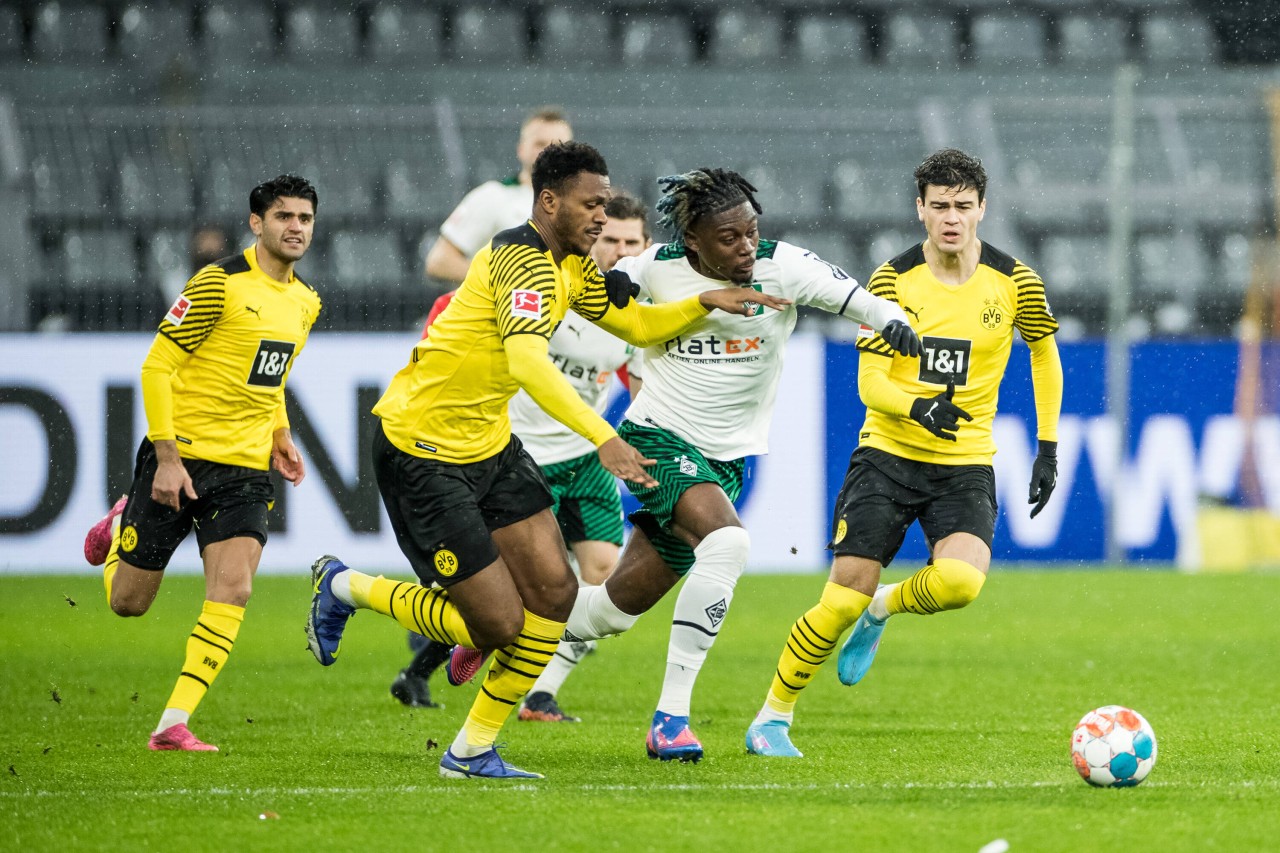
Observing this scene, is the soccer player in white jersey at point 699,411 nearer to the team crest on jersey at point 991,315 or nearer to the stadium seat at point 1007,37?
the team crest on jersey at point 991,315

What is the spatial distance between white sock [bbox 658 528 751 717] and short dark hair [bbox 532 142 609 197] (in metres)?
1.34

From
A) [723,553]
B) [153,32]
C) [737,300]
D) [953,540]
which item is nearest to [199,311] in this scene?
[737,300]

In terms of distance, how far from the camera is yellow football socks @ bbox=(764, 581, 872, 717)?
20.6 ft

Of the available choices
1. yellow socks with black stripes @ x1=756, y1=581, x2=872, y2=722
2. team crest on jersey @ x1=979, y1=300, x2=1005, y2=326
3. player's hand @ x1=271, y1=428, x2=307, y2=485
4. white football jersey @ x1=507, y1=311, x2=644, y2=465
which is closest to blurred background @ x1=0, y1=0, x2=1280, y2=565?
white football jersey @ x1=507, y1=311, x2=644, y2=465

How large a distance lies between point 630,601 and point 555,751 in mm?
613

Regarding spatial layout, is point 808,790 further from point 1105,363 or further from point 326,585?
point 1105,363

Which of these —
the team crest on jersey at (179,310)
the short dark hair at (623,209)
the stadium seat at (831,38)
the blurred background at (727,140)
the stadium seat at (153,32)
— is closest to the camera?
the team crest on jersey at (179,310)

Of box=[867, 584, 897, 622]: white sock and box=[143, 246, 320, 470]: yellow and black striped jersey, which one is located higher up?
box=[143, 246, 320, 470]: yellow and black striped jersey

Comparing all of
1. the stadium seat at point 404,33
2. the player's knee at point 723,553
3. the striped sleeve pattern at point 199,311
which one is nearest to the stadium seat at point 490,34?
the stadium seat at point 404,33

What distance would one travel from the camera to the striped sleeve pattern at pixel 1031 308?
21.7ft

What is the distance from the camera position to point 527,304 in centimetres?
553

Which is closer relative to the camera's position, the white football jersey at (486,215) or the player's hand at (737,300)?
the player's hand at (737,300)

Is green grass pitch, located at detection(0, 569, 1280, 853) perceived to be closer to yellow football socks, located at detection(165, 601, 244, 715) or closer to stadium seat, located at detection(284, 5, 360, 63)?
yellow football socks, located at detection(165, 601, 244, 715)

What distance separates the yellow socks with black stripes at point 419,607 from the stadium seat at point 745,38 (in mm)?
13767
